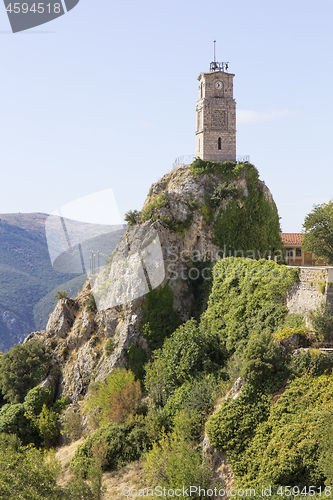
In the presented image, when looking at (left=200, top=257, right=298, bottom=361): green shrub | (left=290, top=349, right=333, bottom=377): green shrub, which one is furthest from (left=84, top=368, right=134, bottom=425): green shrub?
(left=290, top=349, right=333, bottom=377): green shrub

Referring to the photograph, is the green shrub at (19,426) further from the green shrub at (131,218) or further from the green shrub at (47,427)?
the green shrub at (131,218)

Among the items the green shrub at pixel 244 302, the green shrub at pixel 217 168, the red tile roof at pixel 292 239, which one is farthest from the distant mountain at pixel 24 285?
the green shrub at pixel 244 302

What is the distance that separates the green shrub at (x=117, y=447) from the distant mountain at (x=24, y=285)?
5673cm

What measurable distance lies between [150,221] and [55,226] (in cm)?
796

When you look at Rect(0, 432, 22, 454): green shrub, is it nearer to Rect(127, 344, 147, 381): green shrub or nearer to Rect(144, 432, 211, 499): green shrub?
Rect(127, 344, 147, 381): green shrub

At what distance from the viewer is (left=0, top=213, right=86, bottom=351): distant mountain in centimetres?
9275

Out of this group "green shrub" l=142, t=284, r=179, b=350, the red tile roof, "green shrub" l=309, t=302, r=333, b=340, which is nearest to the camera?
"green shrub" l=309, t=302, r=333, b=340

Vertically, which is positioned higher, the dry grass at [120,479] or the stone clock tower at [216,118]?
the stone clock tower at [216,118]

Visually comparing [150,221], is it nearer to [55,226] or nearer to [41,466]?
[55,226]

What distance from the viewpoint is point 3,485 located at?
19203mm

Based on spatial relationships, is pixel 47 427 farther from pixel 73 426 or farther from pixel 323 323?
pixel 323 323

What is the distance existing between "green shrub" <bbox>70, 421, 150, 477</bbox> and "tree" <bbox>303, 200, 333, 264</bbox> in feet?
61.2

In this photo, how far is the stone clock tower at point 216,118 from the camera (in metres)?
43.0

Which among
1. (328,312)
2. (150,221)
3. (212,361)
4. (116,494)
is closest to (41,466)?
(116,494)
